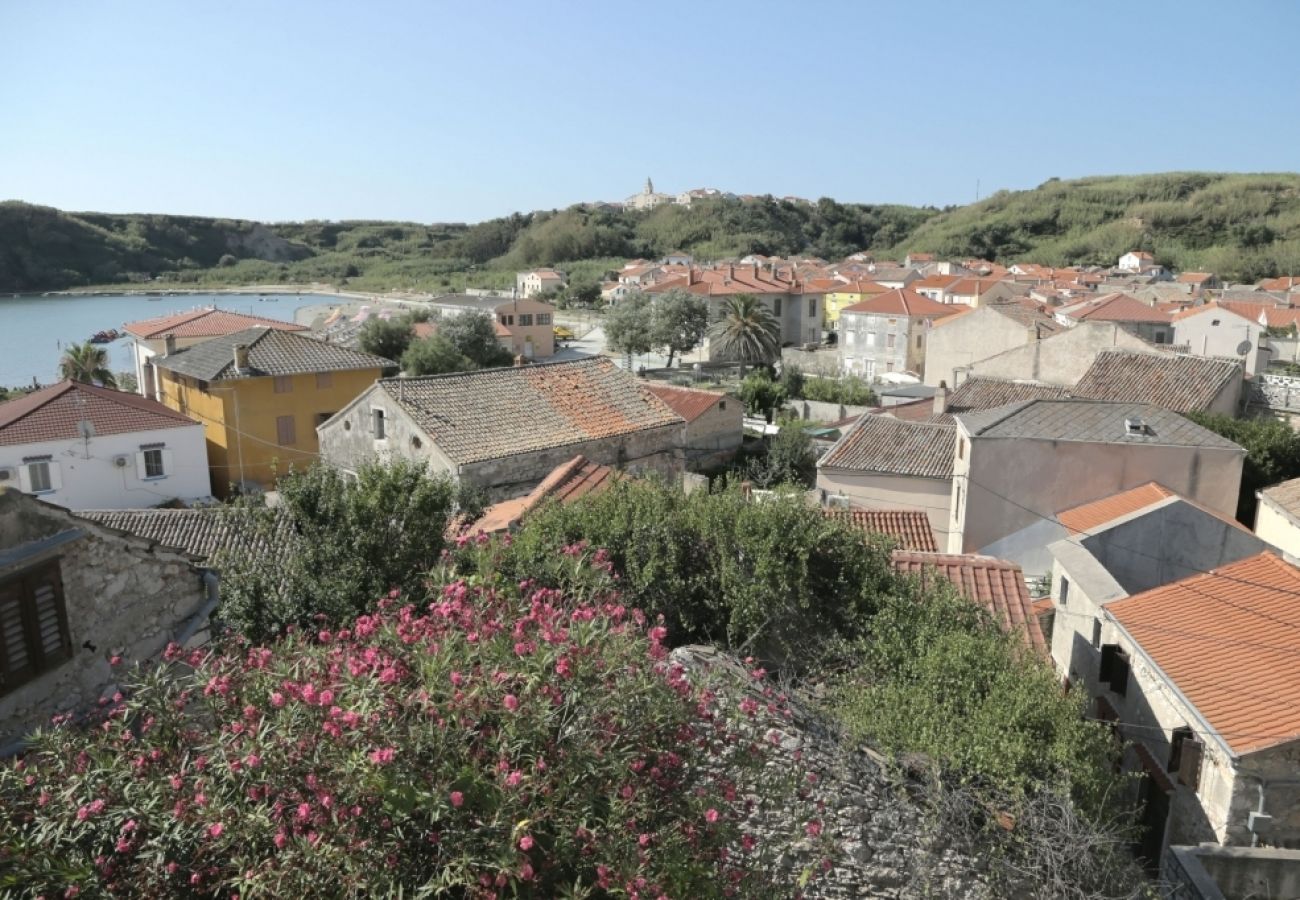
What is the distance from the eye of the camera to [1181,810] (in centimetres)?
968

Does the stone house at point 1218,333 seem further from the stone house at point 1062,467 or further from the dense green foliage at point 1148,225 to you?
the dense green foliage at point 1148,225

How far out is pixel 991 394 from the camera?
2938 cm

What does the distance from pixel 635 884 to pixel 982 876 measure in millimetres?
3145

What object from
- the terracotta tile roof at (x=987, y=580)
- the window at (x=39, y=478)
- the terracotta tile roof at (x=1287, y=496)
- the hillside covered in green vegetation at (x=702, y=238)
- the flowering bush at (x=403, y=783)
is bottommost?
the window at (x=39, y=478)

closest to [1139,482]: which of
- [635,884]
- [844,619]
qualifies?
[844,619]

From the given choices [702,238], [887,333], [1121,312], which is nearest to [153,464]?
[887,333]

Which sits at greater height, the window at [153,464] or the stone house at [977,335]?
the stone house at [977,335]

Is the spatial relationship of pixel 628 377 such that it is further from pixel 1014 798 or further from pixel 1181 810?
pixel 1014 798

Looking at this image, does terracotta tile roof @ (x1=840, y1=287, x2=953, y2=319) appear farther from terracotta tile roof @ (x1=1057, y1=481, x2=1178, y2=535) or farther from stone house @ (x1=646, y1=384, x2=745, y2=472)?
terracotta tile roof @ (x1=1057, y1=481, x2=1178, y2=535)

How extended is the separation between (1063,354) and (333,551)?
30.1 meters

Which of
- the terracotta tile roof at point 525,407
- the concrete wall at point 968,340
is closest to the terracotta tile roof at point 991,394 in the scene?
the concrete wall at point 968,340

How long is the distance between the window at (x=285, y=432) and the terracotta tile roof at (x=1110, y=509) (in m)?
25.6

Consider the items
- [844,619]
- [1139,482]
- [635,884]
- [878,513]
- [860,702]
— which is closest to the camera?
[635,884]

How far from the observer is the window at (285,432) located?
32.1m
